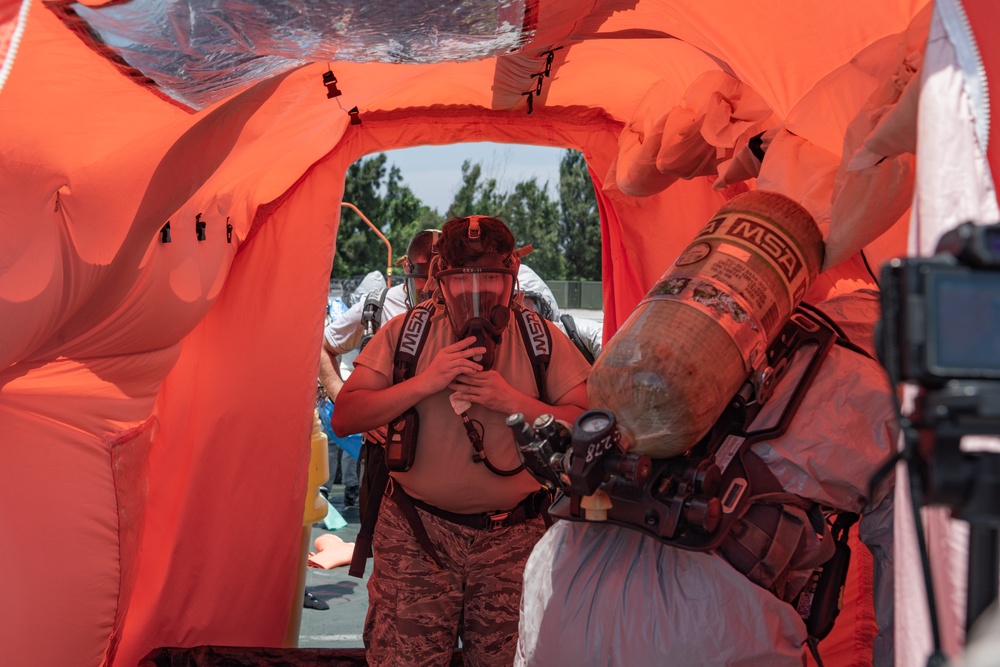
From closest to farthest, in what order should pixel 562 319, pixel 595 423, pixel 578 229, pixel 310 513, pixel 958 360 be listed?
pixel 958 360 → pixel 595 423 → pixel 310 513 → pixel 562 319 → pixel 578 229

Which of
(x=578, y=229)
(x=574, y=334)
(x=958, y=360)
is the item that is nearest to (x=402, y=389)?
(x=958, y=360)

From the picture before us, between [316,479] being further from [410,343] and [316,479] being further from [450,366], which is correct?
[450,366]

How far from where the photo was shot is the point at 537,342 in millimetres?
2900

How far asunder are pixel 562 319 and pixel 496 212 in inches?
880

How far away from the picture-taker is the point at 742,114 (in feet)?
8.43

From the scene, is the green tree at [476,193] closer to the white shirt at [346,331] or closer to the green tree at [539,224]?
the green tree at [539,224]

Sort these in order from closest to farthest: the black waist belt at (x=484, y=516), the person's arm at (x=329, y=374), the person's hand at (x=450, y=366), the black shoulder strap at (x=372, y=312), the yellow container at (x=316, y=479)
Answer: the person's hand at (x=450, y=366)
the black waist belt at (x=484, y=516)
the yellow container at (x=316, y=479)
the black shoulder strap at (x=372, y=312)
the person's arm at (x=329, y=374)

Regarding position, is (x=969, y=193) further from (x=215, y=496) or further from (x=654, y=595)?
(x=215, y=496)

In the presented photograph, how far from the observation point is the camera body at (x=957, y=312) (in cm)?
97

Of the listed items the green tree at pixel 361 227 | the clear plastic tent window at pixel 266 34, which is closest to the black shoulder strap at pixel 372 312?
the clear plastic tent window at pixel 266 34

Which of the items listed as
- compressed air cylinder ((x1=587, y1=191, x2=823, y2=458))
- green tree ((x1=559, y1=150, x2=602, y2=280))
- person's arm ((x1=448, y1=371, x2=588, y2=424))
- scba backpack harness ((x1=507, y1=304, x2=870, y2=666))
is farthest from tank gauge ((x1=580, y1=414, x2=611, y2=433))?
green tree ((x1=559, y1=150, x2=602, y2=280))

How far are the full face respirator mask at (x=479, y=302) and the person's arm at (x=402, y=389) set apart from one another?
47 mm

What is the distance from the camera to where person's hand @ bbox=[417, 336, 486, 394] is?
2.67 meters

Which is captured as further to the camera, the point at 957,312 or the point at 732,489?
the point at 732,489
